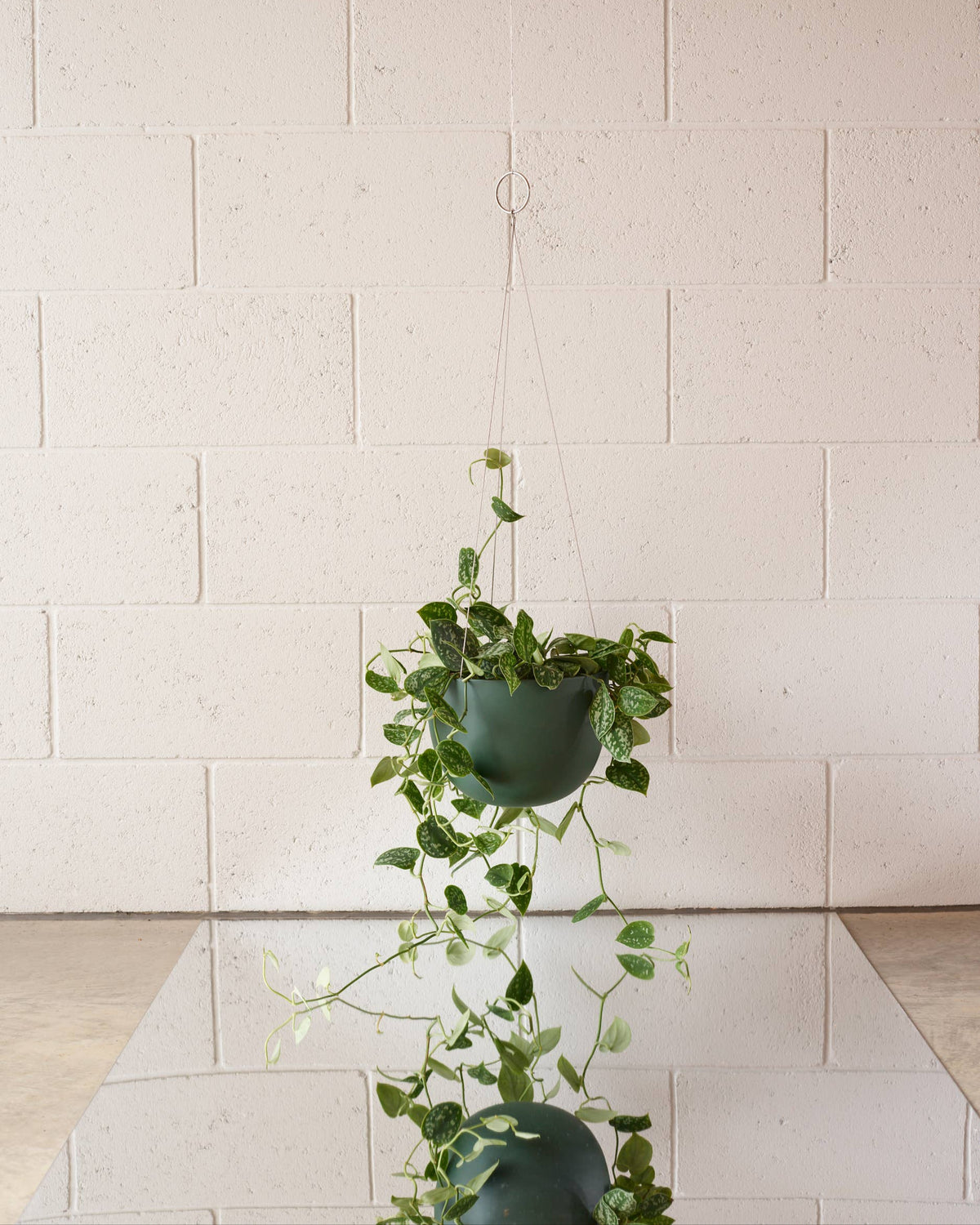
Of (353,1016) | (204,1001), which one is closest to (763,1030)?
(353,1016)

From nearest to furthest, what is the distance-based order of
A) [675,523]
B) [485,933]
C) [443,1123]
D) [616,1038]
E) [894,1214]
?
[894,1214]
[443,1123]
[616,1038]
[485,933]
[675,523]

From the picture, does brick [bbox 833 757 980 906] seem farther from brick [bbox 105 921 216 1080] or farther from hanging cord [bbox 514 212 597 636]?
brick [bbox 105 921 216 1080]

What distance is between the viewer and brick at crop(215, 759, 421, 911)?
1572 millimetres

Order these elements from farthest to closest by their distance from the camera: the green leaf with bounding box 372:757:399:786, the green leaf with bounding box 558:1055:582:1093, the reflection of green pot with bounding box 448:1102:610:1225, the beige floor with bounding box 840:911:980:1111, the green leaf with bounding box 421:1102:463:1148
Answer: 1. the green leaf with bounding box 372:757:399:786
2. the beige floor with bounding box 840:911:980:1111
3. the green leaf with bounding box 558:1055:582:1093
4. the green leaf with bounding box 421:1102:463:1148
5. the reflection of green pot with bounding box 448:1102:610:1225

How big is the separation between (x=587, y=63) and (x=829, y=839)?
3.73ft

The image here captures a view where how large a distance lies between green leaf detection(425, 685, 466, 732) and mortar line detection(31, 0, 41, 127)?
1.02 meters

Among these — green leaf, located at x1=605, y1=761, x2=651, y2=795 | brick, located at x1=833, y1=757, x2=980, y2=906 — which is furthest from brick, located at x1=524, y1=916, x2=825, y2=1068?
green leaf, located at x1=605, y1=761, x2=651, y2=795

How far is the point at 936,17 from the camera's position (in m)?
1.52

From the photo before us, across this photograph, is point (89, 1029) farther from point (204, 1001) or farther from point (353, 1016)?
point (353, 1016)

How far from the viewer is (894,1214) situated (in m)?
0.78

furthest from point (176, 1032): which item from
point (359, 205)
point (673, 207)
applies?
point (673, 207)

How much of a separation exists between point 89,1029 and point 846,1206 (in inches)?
31.0

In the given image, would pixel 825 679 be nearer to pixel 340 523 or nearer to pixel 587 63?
pixel 340 523

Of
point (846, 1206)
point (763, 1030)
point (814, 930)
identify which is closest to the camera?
point (846, 1206)
